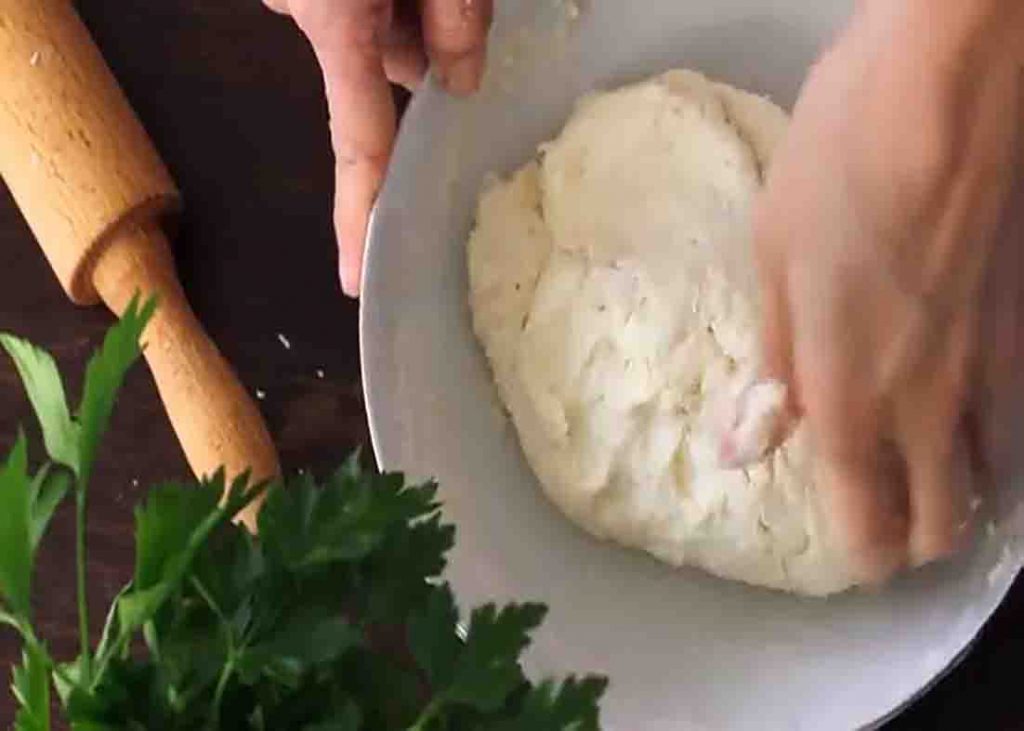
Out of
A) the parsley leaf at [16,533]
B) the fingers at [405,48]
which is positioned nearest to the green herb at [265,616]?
the parsley leaf at [16,533]

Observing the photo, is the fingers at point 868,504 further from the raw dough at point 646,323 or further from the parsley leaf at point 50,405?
the parsley leaf at point 50,405

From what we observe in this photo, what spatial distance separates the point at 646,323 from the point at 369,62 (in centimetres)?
20

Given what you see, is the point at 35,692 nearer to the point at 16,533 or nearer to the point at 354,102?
the point at 16,533

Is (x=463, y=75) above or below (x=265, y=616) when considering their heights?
above

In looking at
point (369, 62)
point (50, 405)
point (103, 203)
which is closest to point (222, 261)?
A: point (103, 203)

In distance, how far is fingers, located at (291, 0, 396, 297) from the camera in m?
0.72

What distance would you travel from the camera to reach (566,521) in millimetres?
823

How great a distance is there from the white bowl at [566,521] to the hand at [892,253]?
0.06 metres

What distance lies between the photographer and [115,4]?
912 mm

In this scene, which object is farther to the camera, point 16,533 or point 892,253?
point 892,253

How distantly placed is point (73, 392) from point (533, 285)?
270 millimetres

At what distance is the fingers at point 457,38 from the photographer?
739 mm

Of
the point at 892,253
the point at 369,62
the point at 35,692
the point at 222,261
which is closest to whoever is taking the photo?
the point at 35,692

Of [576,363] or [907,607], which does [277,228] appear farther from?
[907,607]
